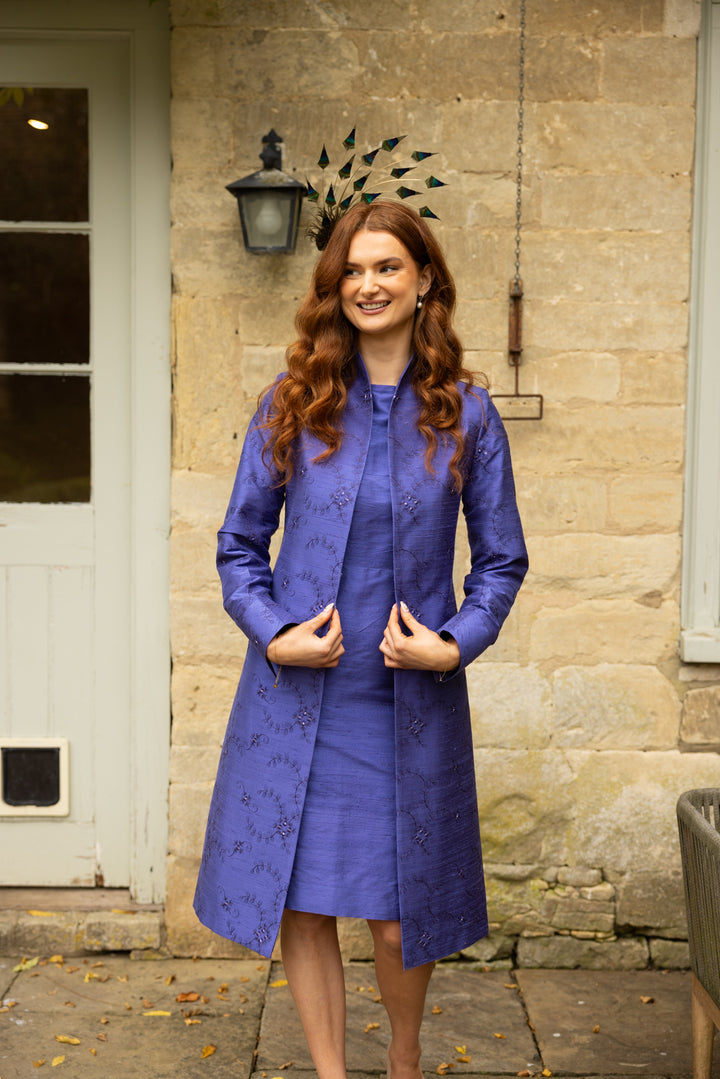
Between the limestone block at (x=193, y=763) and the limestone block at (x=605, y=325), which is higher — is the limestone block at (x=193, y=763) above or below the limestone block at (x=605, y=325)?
below

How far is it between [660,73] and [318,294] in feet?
5.04

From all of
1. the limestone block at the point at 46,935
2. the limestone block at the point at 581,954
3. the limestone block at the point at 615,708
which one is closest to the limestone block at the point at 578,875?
the limestone block at the point at 581,954

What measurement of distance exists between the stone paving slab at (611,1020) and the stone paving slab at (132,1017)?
0.78 m

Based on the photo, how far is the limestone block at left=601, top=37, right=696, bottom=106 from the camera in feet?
10.5

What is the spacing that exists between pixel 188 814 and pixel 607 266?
6.73 ft

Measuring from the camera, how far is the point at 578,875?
341 cm

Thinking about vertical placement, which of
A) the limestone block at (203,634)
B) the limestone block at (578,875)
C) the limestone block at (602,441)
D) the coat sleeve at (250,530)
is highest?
the limestone block at (602,441)

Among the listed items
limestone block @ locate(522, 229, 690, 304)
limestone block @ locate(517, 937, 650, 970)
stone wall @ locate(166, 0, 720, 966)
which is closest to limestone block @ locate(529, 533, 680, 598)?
stone wall @ locate(166, 0, 720, 966)

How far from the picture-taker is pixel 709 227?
326cm

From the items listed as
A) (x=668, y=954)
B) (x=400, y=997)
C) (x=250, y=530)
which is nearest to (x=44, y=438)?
(x=250, y=530)

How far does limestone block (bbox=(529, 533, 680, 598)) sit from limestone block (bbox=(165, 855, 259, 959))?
1.37m

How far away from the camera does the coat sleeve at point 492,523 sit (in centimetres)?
231

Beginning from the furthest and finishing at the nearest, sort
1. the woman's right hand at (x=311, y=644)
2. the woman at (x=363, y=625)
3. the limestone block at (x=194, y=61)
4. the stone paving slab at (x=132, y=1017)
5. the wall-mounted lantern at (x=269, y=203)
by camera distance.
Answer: the limestone block at (x=194, y=61)
the wall-mounted lantern at (x=269, y=203)
the stone paving slab at (x=132, y=1017)
the woman at (x=363, y=625)
the woman's right hand at (x=311, y=644)

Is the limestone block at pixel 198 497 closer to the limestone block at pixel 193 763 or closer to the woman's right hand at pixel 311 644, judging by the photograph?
the limestone block at pixel 193 763
